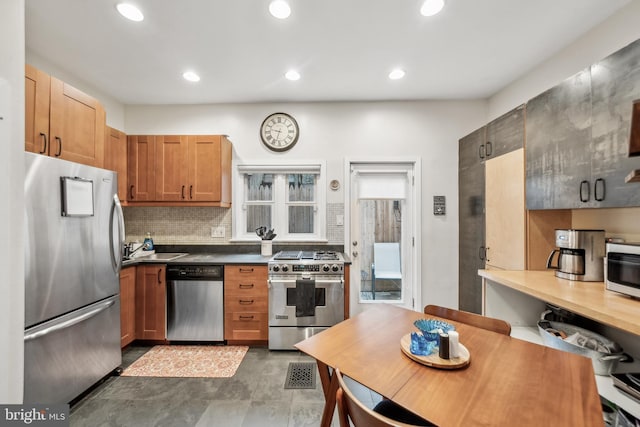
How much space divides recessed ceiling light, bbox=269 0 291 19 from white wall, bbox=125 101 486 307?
143 cm

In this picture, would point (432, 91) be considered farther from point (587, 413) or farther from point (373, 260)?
point (587, 413)

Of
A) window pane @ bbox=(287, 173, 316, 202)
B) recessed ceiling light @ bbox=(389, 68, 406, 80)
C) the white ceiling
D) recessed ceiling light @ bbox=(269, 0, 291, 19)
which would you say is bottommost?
window pane @ bbox=(287, 173, 316, 202)

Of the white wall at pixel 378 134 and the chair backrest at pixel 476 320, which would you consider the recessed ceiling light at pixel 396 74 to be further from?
the chair backrest at pixel 476 320

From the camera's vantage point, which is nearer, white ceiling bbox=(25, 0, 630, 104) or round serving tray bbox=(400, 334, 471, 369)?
round serving tray bbox=(400, 334, 471, 369)

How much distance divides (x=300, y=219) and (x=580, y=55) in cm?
300

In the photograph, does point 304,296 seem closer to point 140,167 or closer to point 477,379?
point 477,379

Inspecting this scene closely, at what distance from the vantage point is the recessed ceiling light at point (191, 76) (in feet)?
8.30

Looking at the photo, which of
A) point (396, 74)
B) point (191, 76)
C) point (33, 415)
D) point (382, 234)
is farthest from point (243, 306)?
point (396, 74)

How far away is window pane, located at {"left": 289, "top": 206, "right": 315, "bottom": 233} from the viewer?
336 centimetres

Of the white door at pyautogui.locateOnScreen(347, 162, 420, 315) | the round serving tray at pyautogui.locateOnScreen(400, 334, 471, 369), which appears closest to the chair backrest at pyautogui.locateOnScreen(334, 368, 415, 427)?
the round serving tray at pyautogui.locateOnScreen(400, 334, 471, 369)

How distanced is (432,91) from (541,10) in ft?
3.91

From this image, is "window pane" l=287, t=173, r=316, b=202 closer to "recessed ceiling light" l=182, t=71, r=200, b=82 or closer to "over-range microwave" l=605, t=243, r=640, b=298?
"recessed ceiling light" l=182, t=71, r=200, b=82

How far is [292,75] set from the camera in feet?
8.41

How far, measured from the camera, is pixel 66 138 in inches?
77.6
